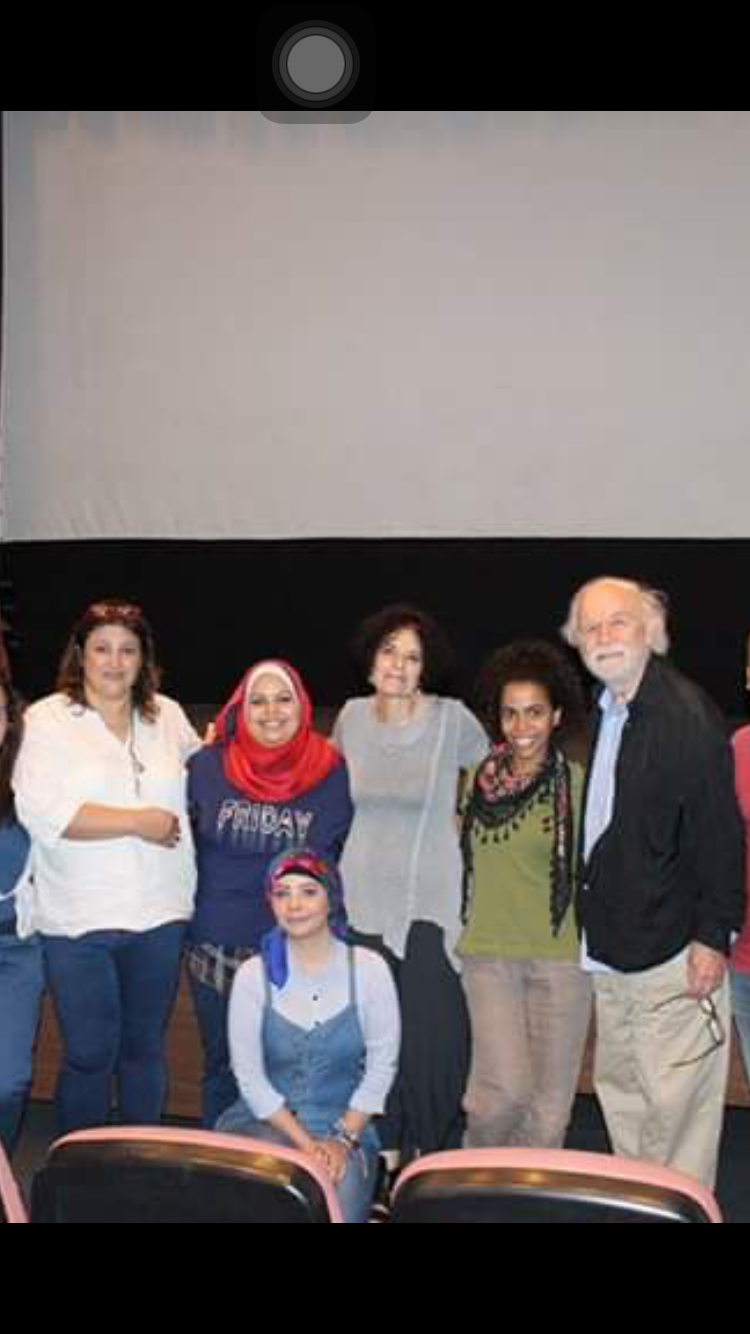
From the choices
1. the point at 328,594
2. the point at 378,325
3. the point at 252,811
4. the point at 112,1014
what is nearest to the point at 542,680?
the point at 252,811

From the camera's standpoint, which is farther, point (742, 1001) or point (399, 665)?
point (399, 665)

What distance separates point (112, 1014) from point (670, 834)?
1.28 metres

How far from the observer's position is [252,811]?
3080 mm

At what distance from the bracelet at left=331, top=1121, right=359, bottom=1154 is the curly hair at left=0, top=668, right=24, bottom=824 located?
936 mm

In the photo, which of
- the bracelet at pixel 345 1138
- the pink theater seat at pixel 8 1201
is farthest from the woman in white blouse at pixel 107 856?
the pink theater seat at pixel 8 1201

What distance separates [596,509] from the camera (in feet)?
19.1

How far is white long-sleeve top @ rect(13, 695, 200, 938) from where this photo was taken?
119 inches

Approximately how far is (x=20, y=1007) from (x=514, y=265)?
3.91 meters

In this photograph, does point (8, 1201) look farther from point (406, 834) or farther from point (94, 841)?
point (406, 834)

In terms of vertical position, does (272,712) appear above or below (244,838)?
above

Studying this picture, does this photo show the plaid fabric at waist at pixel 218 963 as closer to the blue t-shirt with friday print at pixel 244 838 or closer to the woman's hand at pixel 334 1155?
the blue t-shirt with friday print at pixel 244 838

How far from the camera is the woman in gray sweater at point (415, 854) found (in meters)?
3.13
